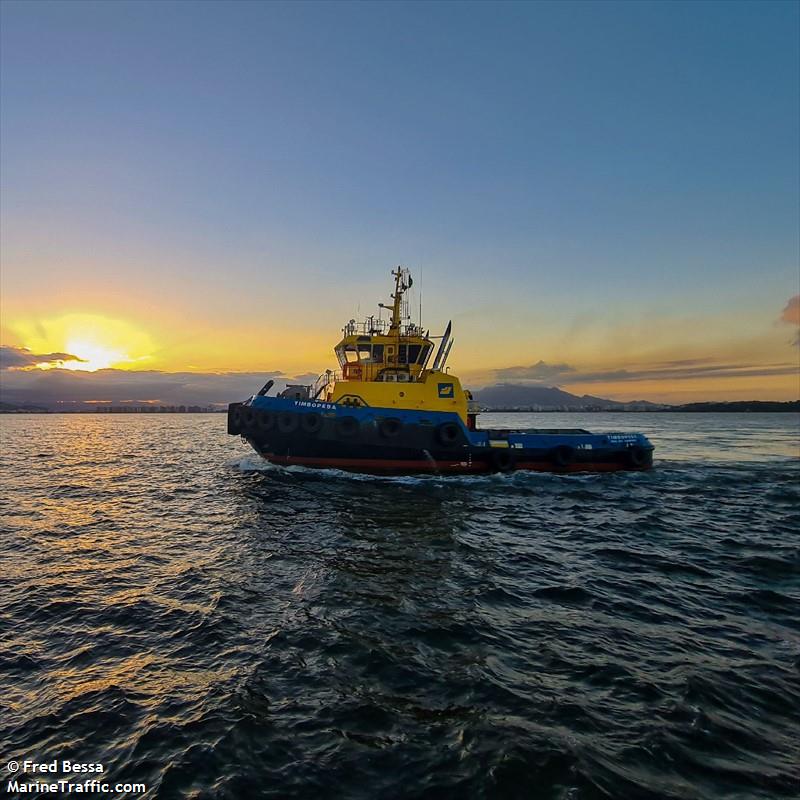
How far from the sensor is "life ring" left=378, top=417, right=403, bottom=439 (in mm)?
17312

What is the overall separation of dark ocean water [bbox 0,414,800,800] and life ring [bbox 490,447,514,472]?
22.1 ft

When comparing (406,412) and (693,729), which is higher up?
(406,412)

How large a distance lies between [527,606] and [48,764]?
215 inches

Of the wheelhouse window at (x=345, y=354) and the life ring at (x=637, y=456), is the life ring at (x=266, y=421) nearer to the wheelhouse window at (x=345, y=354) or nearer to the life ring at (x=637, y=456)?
the wheelhouse window at (x=345, y=354)

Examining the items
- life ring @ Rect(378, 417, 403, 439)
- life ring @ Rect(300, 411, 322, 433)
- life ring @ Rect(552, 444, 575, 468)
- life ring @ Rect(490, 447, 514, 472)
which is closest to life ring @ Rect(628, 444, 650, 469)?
life ring @ Rect(552, 444, 575, 468)

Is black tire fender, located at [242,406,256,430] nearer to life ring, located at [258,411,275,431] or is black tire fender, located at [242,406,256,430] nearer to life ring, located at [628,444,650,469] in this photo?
life ring, located at [258,411,275,431]

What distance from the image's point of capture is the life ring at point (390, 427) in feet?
56.8

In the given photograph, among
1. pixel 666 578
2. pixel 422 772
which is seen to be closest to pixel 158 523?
pixel 422 772

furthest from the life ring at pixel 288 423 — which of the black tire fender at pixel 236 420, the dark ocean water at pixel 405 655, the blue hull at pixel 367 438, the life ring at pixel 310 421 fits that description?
the dark ocean water at pixel 405 655

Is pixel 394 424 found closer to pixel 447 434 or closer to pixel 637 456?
→ pixel 447 434

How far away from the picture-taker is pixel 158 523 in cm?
1134

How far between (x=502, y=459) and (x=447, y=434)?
2.65m

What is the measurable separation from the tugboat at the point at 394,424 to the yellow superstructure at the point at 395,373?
0.13ft

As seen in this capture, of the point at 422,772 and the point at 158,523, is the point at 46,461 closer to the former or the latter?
the point at 158,523
